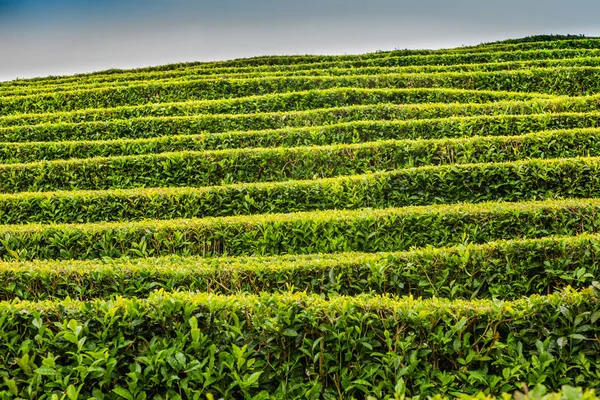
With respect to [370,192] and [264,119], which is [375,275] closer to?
[370,192]

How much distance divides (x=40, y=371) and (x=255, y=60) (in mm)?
29711

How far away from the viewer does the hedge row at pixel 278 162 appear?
12.7 meters

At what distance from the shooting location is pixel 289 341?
496 centimetres

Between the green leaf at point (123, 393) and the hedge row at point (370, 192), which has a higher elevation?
the hedge row at point (370, 192)

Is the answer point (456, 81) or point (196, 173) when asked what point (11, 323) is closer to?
point (196, 173)

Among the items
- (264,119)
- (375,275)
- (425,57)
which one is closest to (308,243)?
(375,275)

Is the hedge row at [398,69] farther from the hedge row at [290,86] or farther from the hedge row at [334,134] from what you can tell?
the hedge row at [334,134]

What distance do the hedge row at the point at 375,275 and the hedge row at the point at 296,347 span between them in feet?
6.51

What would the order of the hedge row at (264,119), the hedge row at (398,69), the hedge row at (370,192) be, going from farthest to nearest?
the hedge row at (398,69) < the hedge row at (264,119) < the hedge row at (370,192)

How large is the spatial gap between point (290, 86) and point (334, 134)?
7.21 meters

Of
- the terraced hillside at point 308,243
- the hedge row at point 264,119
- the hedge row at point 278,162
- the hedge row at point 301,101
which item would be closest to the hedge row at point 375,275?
the terraced hillside at point 308,243

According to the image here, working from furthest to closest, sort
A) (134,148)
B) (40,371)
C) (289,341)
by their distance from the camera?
(134,148) → (289,341) → (40,371)

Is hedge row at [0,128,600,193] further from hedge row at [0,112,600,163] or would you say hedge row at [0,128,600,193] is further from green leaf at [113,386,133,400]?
green leaf at [113,386,133,400]

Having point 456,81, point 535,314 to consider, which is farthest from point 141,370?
point 456,81
